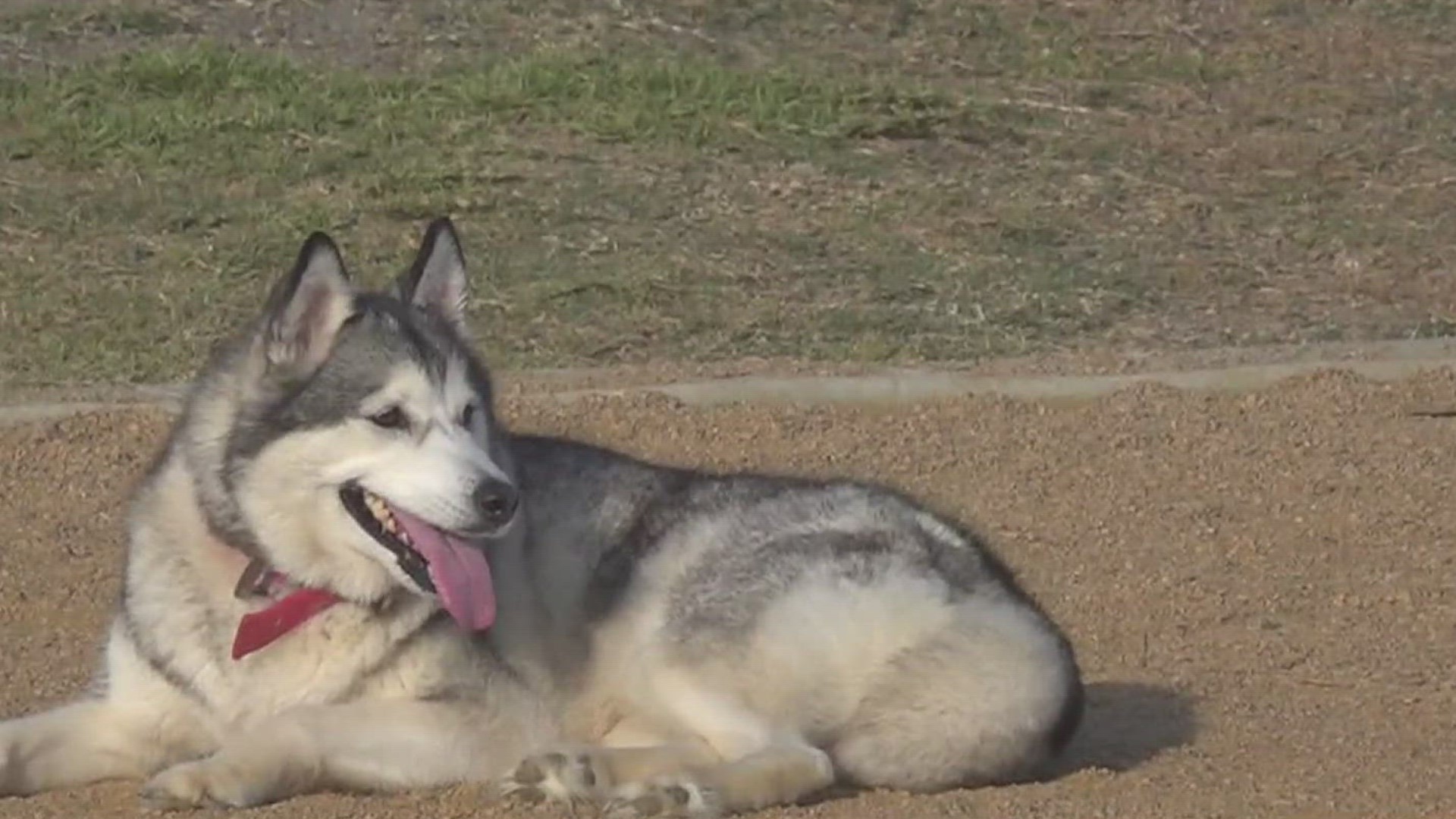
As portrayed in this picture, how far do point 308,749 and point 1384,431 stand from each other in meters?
4.97

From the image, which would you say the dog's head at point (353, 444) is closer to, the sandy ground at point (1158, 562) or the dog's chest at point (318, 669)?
the dog's chest at point (318, 669)

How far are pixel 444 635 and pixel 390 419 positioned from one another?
0.50 meters

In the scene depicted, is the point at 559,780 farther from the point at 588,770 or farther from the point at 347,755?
the point at 347,755

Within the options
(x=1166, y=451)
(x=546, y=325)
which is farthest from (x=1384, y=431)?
(x=546, y=325)

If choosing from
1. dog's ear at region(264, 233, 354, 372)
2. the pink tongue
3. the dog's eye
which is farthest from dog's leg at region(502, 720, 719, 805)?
dog's ear at region(264, 233, 354, 372)

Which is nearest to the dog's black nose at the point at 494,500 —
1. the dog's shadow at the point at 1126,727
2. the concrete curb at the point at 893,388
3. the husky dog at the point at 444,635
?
Result: the husky dog at the point at 444,635

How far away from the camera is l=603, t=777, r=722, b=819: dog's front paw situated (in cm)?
613

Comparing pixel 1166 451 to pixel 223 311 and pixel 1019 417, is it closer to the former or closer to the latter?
pixel 1019 417

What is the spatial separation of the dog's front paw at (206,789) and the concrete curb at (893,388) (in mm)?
4062

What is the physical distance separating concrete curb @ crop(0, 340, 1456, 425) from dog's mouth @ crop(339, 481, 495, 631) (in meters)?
3.89

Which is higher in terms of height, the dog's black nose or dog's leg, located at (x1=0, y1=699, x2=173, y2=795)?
the dog's black nose

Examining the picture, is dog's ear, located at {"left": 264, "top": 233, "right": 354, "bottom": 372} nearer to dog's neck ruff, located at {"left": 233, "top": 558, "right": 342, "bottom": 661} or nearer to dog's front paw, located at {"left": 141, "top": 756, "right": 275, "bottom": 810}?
dog's neck ruff, located at {"left": 233, "top": 558, "right": 342, "bottom": 661}

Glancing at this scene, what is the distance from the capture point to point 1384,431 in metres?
10.3

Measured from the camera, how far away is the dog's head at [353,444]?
20.7ft
